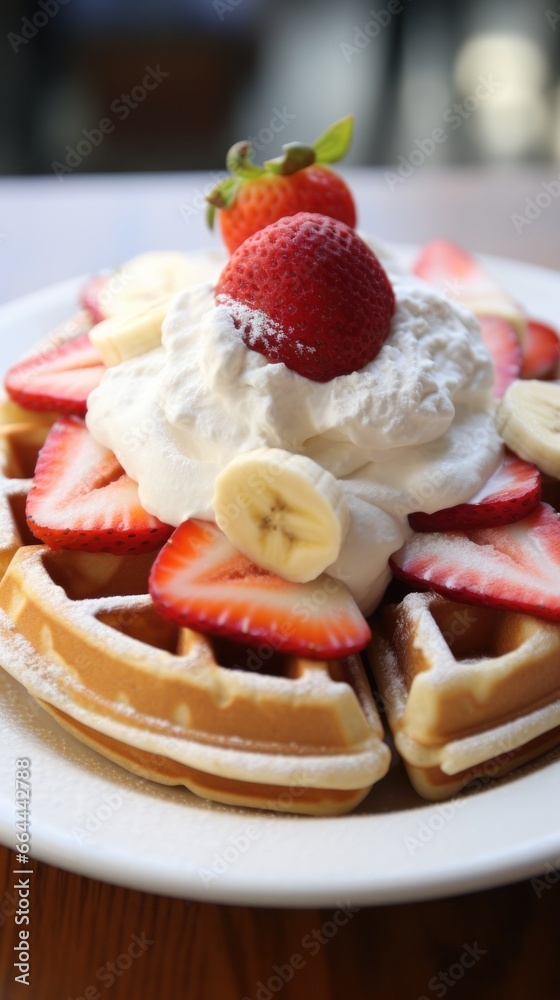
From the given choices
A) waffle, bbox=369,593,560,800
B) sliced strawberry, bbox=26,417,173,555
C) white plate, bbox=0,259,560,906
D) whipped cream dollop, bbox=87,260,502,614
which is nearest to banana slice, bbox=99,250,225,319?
sliced strawberry, bbox=26,417,173,555

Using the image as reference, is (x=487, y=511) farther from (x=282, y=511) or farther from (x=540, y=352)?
(x=540, y=352)

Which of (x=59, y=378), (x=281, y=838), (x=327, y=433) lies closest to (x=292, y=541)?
(x=327, y=433)

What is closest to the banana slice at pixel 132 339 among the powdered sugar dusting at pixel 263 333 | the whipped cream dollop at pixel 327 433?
the whipped cream dollop at pixel 327 433

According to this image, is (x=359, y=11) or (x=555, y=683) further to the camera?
(x=359, y=11)

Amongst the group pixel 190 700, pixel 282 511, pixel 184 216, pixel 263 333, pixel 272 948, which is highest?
pixel 263 333

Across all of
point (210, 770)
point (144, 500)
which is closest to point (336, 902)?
point (210, 770)

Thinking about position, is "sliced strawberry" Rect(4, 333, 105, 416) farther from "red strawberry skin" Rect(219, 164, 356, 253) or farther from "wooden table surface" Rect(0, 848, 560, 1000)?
"wooden table surface" Rect(0, 848, 560, 1000)

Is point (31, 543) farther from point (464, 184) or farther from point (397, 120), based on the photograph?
point (397, 120)
